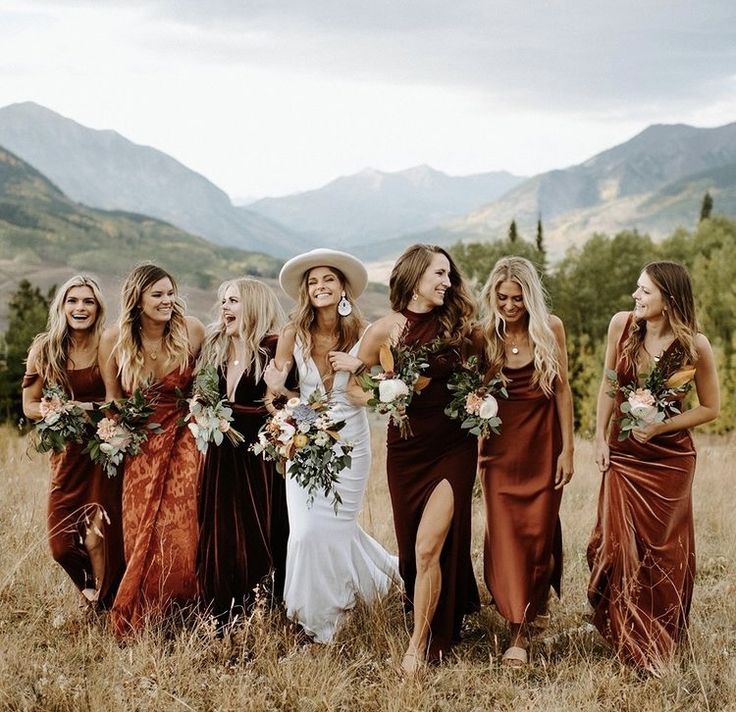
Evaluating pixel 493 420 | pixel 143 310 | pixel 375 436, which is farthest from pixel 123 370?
pixel 375 436

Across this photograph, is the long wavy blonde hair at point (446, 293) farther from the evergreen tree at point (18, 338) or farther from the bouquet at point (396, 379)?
the evergreen tree at point (18, 338)

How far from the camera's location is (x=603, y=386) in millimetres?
5812

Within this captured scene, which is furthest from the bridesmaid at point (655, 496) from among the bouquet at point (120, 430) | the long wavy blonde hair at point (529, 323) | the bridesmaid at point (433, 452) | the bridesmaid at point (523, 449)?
the bouquet at point (120, 430)

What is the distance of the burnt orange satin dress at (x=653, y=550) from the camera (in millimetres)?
5504

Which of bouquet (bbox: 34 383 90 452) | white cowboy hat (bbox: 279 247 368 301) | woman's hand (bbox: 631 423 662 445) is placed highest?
white cowboy hat (bbox: 279 247 368 301)

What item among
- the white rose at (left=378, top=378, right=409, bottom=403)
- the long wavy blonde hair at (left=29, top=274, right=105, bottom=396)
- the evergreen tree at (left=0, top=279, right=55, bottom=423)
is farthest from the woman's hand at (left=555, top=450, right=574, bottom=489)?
the evergreen tree at (left=0, top=279, right=55, bottom=423)

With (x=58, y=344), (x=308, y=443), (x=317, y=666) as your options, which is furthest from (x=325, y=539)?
(x=58, y=344)

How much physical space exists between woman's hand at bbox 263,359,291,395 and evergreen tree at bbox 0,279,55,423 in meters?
22.4

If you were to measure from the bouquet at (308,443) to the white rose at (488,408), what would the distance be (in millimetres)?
835

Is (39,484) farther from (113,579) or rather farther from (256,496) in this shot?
(256,496)

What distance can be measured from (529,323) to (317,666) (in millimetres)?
2425

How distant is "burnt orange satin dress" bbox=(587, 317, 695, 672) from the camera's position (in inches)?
217

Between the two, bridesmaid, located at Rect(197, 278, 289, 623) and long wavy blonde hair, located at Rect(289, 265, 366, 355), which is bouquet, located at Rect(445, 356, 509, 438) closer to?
long wavy blonde hair, located at Rect(289, 265, 366, 355)

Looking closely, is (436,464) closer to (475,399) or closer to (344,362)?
(475,399)
